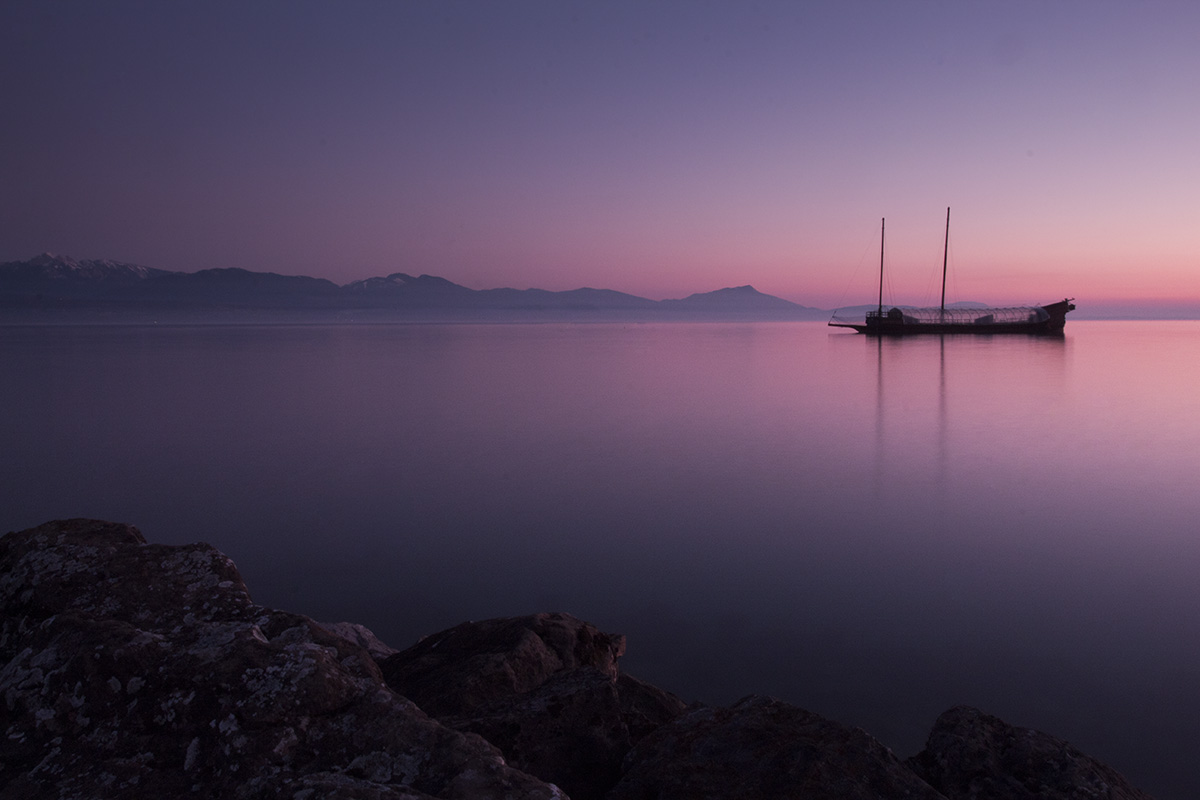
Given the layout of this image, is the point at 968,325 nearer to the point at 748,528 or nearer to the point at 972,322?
the point at 972,322

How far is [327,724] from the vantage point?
2.11 metres

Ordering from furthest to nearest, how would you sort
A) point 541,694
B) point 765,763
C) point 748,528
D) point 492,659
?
point 748,528
point 492,659
point 541,694
point 765,763

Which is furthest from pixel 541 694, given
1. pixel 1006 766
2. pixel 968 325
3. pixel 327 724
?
pixel 968 325

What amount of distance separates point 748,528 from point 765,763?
6.40m

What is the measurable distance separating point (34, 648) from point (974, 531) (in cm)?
894

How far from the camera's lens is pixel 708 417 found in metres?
Answer: 19.1

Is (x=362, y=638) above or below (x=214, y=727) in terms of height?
below

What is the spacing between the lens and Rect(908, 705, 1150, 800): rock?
2639 millimetres

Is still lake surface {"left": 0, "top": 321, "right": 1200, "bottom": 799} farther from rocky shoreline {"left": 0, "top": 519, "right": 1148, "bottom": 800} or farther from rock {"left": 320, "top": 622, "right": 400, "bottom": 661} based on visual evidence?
rocky shoreline {"left": 0, "top": 519, "right": 1148, "bottom": 800}

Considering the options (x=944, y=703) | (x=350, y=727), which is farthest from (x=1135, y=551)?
(x=350, y=727)

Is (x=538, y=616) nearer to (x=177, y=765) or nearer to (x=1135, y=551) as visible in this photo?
(x=177, y=765)

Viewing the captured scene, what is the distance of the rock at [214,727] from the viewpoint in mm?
1920

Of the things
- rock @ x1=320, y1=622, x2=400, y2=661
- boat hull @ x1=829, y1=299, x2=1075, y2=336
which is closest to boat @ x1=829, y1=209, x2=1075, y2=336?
boat hull @ x1=829, y1=299, x2=1075, y2=336

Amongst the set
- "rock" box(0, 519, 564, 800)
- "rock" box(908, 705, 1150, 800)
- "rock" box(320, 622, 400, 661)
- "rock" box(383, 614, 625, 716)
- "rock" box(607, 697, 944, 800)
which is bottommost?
"rock" box(320, 622, 400, 661)
